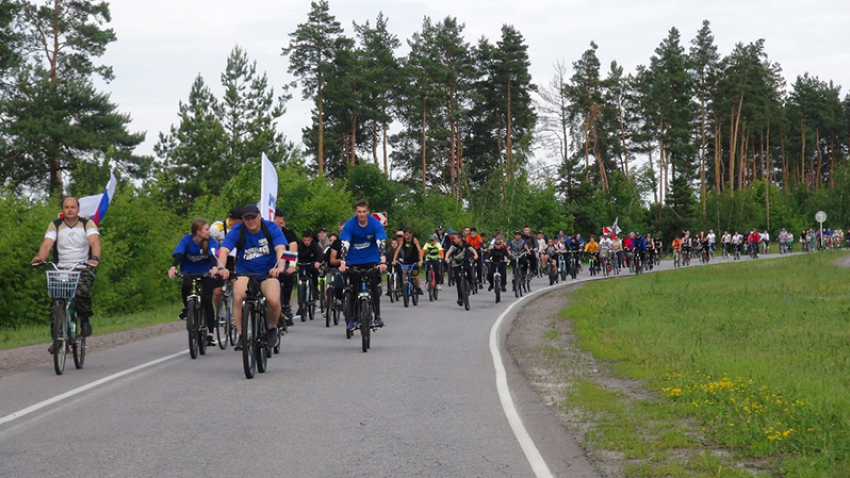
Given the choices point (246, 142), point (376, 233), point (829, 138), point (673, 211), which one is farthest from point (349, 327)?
point (829, 138)

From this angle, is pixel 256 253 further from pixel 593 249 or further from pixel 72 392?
pixel 593 249

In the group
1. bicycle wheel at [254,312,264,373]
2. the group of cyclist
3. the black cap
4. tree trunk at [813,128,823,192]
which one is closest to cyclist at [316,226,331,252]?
the group of cyclist

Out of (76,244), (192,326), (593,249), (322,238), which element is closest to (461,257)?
(322,238)

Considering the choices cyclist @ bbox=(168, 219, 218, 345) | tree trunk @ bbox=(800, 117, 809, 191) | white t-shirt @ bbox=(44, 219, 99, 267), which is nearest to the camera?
white t-shirt @ bbox=(44, 219, 99, 267)

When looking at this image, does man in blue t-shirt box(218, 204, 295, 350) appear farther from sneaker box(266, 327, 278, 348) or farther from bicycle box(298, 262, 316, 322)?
bicycle box(298, 262, 316, 322)

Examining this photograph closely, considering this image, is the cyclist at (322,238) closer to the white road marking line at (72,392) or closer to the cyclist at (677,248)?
the white road marking line at (72,392)

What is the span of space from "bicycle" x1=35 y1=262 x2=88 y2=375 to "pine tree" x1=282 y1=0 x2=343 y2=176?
151ft

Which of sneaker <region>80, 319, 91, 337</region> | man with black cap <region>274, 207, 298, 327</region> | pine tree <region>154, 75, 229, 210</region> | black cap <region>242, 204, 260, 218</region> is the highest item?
pine tree <region>154, 75, 229, 210</region>

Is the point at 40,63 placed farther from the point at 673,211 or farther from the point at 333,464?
the point at 673,211

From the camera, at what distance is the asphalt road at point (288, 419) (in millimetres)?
6594

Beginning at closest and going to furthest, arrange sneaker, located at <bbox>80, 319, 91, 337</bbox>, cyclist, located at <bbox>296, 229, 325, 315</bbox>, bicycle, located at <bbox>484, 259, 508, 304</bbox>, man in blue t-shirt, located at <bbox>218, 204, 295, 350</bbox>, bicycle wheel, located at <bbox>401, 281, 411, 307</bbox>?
man in blue t-shirt, located at <bbox>218, 204, 295, 350</bbox> < sneaker, located at <bbox>80, 319, 91, 337</bbox> < cyclist, located at <bbox>296, 229, 325, 315</bbox> < bicycle wheel, located at <bbox>401, 281, 411, 307</bbox> < bicycle, located at <bbox>484, 259, 508, 304</bbox>

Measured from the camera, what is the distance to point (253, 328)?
10797 mm

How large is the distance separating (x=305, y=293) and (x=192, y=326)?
23.1 feet

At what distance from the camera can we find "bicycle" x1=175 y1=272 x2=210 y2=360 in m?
12.9
